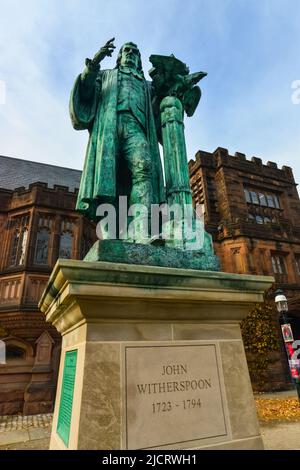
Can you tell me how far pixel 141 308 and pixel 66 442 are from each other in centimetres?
80

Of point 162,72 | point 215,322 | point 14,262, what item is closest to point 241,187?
point 14,262

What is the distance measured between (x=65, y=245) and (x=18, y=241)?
2.11 meters

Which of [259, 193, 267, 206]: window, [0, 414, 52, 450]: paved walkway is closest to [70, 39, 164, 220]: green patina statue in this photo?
[0, 414, 52, 450]: paved walkway

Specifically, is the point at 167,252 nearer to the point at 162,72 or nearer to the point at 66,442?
the point at 66,442

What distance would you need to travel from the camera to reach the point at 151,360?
1629mm

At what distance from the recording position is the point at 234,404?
1700 mm

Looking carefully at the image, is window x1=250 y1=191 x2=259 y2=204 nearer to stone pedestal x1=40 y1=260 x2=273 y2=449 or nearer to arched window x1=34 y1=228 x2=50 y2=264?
arched window x1=34 y1=228 x2=50 y2=264

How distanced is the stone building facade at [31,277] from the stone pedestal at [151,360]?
10453 mm

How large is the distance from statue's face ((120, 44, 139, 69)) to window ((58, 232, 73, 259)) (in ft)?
36.7

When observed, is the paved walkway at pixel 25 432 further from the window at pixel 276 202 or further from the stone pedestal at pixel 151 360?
the window at pixel 276 202

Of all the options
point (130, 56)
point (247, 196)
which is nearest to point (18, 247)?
point (130, 56)

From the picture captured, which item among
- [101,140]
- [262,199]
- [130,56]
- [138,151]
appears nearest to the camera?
[138,151]

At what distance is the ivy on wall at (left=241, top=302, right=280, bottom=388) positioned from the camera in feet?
42.6

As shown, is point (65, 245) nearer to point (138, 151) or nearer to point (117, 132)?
point (117, 132)
